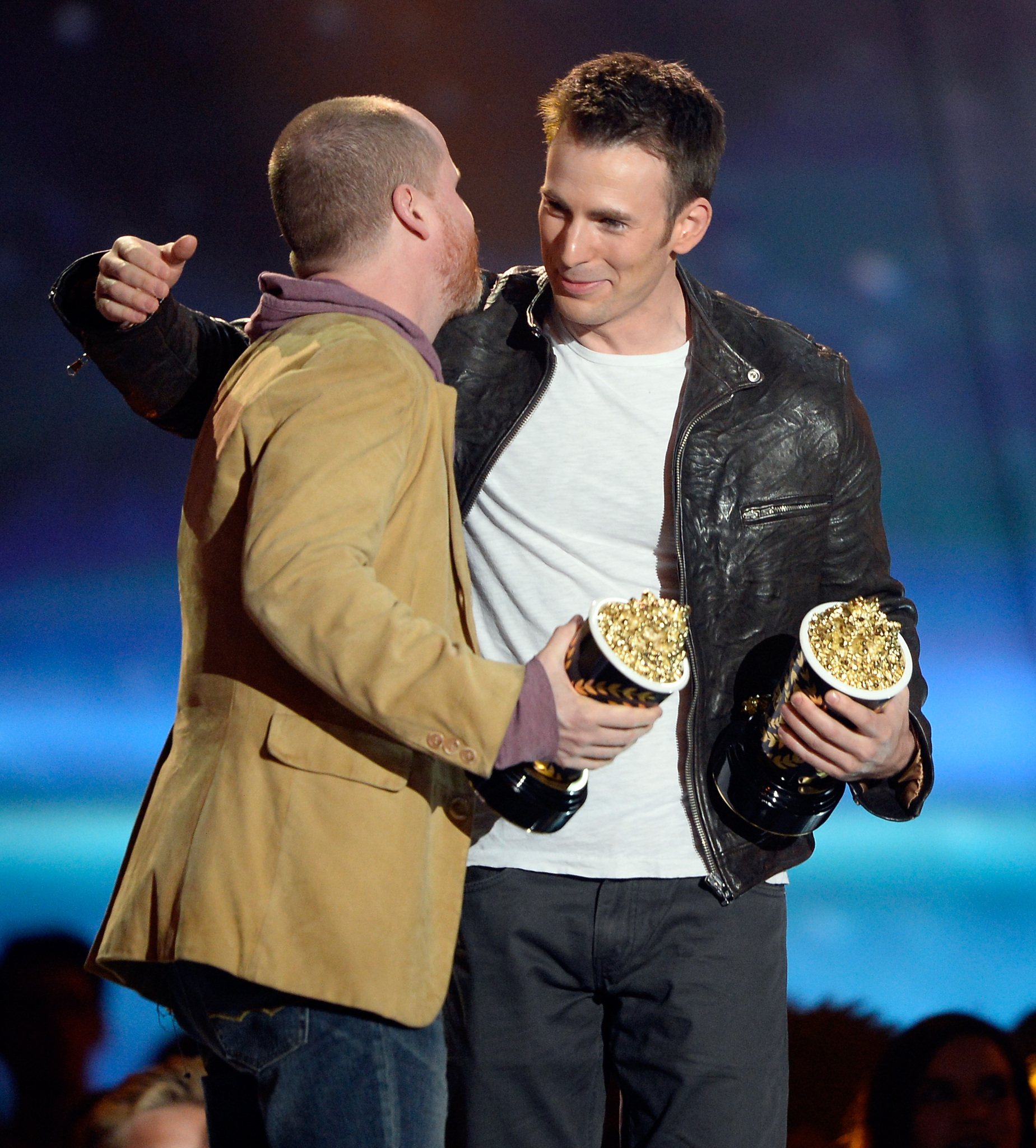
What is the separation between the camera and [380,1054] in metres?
1.22

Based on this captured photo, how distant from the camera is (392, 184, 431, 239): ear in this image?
57.3 inches

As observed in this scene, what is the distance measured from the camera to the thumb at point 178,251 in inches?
63.9

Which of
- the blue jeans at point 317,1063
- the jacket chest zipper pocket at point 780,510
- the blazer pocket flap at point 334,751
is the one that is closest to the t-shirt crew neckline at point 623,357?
the jacket chest zipper pocket at point 780,510

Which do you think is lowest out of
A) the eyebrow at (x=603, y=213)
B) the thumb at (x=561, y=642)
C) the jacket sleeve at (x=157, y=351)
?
the thumb at (x=561, y=642)

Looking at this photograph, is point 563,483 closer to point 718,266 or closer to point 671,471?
point 671,471

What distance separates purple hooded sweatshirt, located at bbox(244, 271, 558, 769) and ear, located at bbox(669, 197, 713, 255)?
0.62 metres

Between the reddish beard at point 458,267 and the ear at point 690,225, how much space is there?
45cm

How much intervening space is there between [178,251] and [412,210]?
379 millimetres

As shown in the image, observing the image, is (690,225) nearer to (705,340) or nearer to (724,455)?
(705,340)

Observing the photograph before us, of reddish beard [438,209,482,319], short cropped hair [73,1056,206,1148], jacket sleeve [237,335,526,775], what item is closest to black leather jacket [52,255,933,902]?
reddish beard [438,209,482,319]

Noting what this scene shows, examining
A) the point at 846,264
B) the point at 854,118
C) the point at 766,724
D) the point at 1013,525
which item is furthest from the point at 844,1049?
the point at 854,118

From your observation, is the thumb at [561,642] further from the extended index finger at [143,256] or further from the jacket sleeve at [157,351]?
the extended index finger at [143,256]

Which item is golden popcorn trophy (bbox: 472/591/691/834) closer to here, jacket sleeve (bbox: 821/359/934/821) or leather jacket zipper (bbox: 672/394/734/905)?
leather jacket zipper (bbox: 672/394/734/905)

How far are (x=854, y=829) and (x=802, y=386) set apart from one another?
74.8 inches
